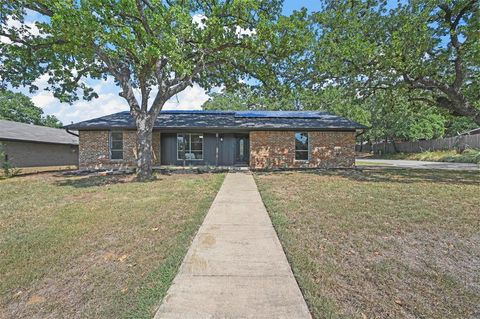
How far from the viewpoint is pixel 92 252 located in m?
3.61

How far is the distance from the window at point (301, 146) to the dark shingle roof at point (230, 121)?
678 millimetres

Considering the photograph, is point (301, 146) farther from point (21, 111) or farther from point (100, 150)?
point (21, 111)

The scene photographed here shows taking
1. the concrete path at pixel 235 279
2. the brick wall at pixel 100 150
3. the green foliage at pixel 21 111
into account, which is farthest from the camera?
the green foliage at pixel 21 111

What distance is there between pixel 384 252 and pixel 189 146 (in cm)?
1333

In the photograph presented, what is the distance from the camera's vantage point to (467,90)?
424 inches

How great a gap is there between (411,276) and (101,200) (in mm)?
7380

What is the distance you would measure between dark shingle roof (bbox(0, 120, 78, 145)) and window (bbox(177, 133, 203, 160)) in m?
11.8

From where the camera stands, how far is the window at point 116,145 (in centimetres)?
1460

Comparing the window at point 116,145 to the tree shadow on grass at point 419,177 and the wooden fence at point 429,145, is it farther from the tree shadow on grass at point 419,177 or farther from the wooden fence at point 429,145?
the wooden fence at point 429,145

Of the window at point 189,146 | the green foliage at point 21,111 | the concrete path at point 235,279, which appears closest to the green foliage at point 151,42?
the window at point 189,146

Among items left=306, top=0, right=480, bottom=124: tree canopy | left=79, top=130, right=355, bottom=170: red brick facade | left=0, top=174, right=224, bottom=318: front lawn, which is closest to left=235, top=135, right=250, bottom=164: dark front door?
left=79, top=130, right=355, bottom=170: red brick facade

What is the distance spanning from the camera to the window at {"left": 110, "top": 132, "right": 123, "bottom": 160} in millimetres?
14602

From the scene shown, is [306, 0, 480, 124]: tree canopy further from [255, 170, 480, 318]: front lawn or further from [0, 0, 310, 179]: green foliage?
[255, 170, 480, 318]: front lawn

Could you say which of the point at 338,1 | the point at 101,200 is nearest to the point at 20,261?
the point at 101,200
